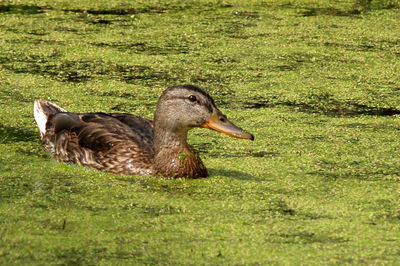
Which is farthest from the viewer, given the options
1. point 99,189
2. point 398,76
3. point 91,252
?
point 398,76

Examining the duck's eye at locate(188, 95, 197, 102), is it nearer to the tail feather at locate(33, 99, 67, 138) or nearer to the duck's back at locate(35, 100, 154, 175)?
the duck's back at locate(35, 100, 154, 175)

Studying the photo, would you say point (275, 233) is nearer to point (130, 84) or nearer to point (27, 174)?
point (27, 174)

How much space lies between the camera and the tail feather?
611cm

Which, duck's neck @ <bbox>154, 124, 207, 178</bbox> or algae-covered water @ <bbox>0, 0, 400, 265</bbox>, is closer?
algae-covered water @ <bbox>0, 0, 400, 265</bbox>

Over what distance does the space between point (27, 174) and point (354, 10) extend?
6367mm

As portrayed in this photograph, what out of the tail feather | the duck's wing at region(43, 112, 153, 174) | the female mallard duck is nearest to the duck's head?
the female mallard duck

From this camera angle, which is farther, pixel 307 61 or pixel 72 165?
pixel 307 61

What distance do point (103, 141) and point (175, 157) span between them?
556 millimetres

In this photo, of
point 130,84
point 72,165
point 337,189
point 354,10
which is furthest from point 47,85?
point 354,10

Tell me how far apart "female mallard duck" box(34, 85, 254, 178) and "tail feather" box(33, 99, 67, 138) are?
382 mm

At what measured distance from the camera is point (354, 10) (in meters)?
10.5

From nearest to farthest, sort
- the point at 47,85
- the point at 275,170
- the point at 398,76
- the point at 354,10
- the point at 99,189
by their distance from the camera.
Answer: the point at 99,189
the point at 275,170
the point at 47,85
the point at 398,76
the point at 354,10

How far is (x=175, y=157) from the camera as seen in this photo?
211 inches

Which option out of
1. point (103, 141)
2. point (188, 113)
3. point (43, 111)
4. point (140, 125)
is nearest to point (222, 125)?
point (188, 113)
